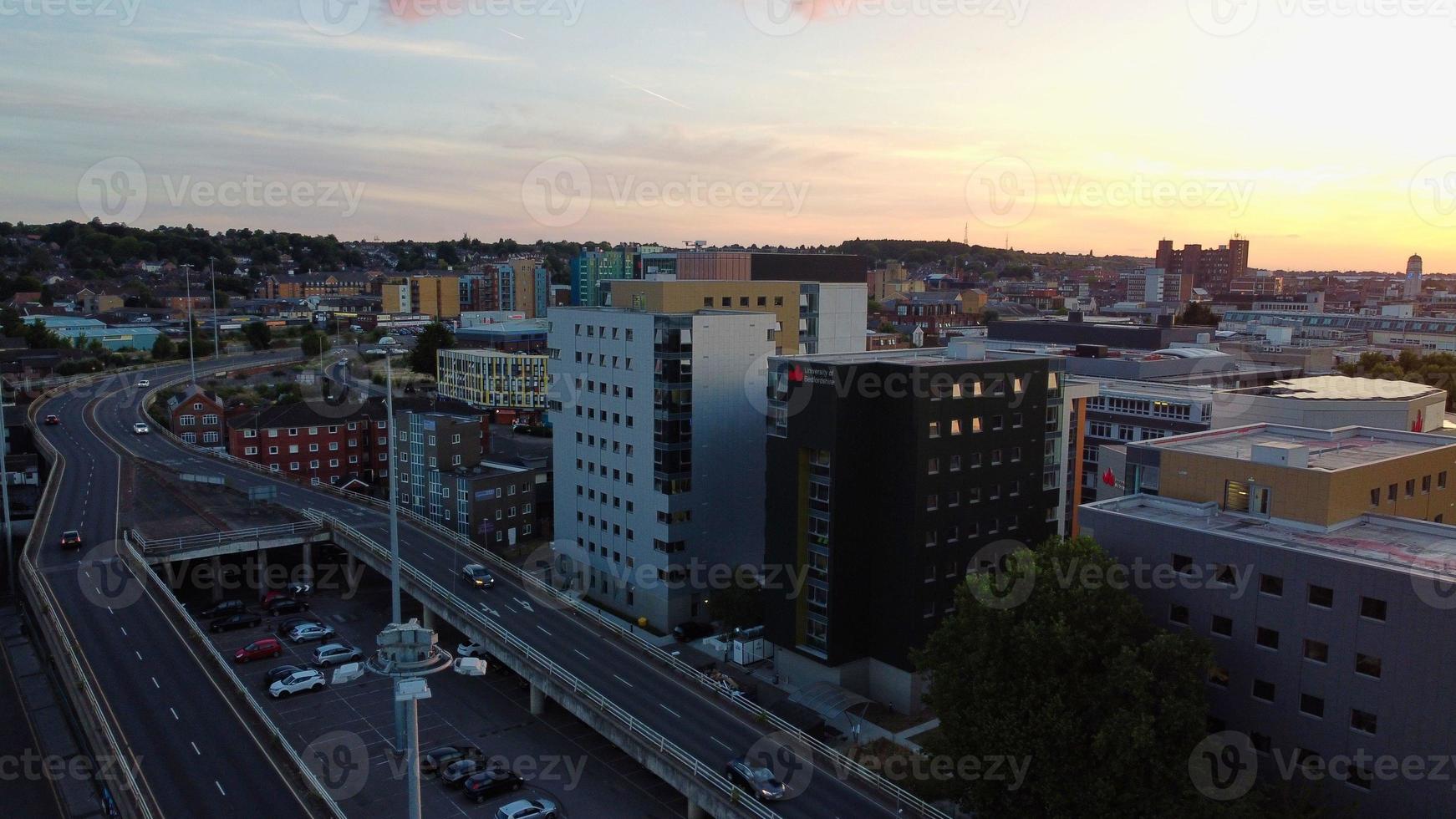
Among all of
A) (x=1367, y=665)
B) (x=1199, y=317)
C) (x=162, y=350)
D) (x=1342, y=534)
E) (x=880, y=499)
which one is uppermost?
(x=1199, y=317)

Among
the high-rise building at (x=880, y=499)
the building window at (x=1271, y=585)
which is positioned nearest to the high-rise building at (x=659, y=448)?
the high-rise building at (x=880, y=499)

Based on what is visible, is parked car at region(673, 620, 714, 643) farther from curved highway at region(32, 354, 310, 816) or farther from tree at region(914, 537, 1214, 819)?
curved highway at region(32, 354, 310, 816)

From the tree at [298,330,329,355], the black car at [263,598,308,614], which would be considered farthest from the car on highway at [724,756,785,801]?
the tree at [298,330,329,355]

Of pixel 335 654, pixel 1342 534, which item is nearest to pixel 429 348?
pixel 335 654

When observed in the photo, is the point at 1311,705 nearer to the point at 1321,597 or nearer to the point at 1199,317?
the point at 1321,597

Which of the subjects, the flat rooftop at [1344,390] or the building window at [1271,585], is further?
the flat rooftop at [1344,390]

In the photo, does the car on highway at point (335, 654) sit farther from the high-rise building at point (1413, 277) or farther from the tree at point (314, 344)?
the high-rise building at point (1413, 277)
